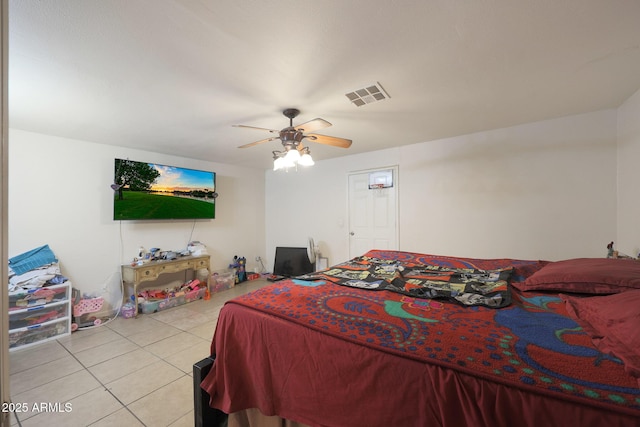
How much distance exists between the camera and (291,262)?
5062mm

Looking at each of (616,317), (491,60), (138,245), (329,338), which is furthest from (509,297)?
(138,245)

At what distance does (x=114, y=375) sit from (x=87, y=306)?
1.58 meters

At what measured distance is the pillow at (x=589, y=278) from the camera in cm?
139

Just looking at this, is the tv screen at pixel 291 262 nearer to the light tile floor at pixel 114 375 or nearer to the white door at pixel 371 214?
the white door at pixel 371 214

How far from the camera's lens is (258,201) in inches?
221

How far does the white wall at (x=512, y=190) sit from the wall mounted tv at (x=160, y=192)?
2572mm

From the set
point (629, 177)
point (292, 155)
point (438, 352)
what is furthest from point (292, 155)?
point (629, 177)

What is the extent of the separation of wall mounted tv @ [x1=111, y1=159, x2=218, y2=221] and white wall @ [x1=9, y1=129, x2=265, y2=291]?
0.24 meters

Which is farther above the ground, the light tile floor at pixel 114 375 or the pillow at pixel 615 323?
Answer: the pillow at pixel 615 323

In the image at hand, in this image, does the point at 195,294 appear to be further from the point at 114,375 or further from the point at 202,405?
the point at 202,405

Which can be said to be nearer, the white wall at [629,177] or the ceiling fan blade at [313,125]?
the ceiling fan blade at [313,125]

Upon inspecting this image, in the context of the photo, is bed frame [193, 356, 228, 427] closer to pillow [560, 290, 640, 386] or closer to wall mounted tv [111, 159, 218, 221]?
pillow [560, 290, 640, 386]

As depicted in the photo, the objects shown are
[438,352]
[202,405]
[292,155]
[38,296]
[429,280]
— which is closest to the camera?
[438,352]

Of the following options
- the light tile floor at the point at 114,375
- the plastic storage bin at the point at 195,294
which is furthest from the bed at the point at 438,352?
the plastic storage bin at the point at 195,294
